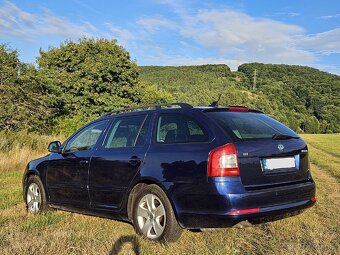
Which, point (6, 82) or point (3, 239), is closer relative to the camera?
point (3, 239)

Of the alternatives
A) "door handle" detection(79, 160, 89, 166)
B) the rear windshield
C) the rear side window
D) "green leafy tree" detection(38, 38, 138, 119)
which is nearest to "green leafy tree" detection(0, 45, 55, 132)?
"green leafy tree" detection(38, 38, 138, 119)

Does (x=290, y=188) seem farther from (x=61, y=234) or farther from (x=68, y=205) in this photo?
(x=68, y=205)

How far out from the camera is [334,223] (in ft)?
19.1

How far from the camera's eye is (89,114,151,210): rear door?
526cm

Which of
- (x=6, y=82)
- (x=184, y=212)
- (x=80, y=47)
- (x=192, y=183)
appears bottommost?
(x=184, y=212)

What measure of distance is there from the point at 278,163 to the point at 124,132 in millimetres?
2183

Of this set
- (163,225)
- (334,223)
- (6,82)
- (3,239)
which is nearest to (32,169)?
(3,239)

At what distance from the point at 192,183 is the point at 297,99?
83926 mm

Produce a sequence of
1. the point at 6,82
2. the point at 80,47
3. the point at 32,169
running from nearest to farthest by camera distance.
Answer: the point at 32,169, the point at 6,82, the point at 80,47

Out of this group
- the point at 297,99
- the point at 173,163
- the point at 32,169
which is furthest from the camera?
the point at 297,99

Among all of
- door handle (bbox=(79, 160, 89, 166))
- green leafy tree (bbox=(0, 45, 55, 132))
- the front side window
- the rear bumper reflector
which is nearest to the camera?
the rear bumper reflector

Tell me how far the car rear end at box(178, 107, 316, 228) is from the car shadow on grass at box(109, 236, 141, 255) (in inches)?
24.9

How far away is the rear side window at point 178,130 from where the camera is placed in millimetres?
4750

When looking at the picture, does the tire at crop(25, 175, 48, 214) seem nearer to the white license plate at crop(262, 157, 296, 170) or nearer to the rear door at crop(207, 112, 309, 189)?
the rear door at crop(207, 112, 309, 189)
